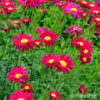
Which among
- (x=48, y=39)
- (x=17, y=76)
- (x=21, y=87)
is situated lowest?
(x=21, y=87)

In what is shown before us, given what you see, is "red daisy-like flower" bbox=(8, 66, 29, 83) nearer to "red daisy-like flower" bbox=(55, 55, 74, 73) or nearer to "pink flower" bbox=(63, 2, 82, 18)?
"red daisy-like flower" bbox=(55, 55, 74, 73)

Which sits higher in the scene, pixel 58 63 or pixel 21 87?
pixel 58 63

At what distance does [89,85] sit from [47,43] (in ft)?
1.81

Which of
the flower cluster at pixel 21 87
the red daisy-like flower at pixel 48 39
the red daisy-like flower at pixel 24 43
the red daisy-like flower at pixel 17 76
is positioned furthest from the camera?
the red daisy-like flower at pixel 48 39

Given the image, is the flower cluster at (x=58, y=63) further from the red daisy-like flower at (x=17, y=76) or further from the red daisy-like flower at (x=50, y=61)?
the red daisy-like flower at (x=17, y=76)

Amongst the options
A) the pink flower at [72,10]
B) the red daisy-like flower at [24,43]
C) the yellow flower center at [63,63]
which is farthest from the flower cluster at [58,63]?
the pink flower at [72,10]

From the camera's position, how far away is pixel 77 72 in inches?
104

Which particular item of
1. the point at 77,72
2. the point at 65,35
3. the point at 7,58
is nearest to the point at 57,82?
the point at 77,72

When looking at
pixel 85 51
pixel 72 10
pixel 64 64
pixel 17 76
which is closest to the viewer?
pixel 17 76

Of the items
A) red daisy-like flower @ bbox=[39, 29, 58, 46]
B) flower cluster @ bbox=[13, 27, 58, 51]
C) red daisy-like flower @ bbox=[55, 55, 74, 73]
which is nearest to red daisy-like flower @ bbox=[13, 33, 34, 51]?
flower cluster @ bbox=[13, 27, 58, 51]

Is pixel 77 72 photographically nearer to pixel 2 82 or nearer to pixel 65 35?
pixel 2 82

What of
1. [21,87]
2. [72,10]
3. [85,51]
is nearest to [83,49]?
[85,51]

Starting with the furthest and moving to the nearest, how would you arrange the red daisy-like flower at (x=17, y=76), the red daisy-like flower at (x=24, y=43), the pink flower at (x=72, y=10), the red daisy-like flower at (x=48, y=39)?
the pink flower at (x=72, y=10) < the red daisy-like flower at (x=48, y=39) < the red daisy-like flower at (x=24, y=43) < the red daisy-like flower at (x=17, y=76)

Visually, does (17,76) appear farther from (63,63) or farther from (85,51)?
(85,51)
